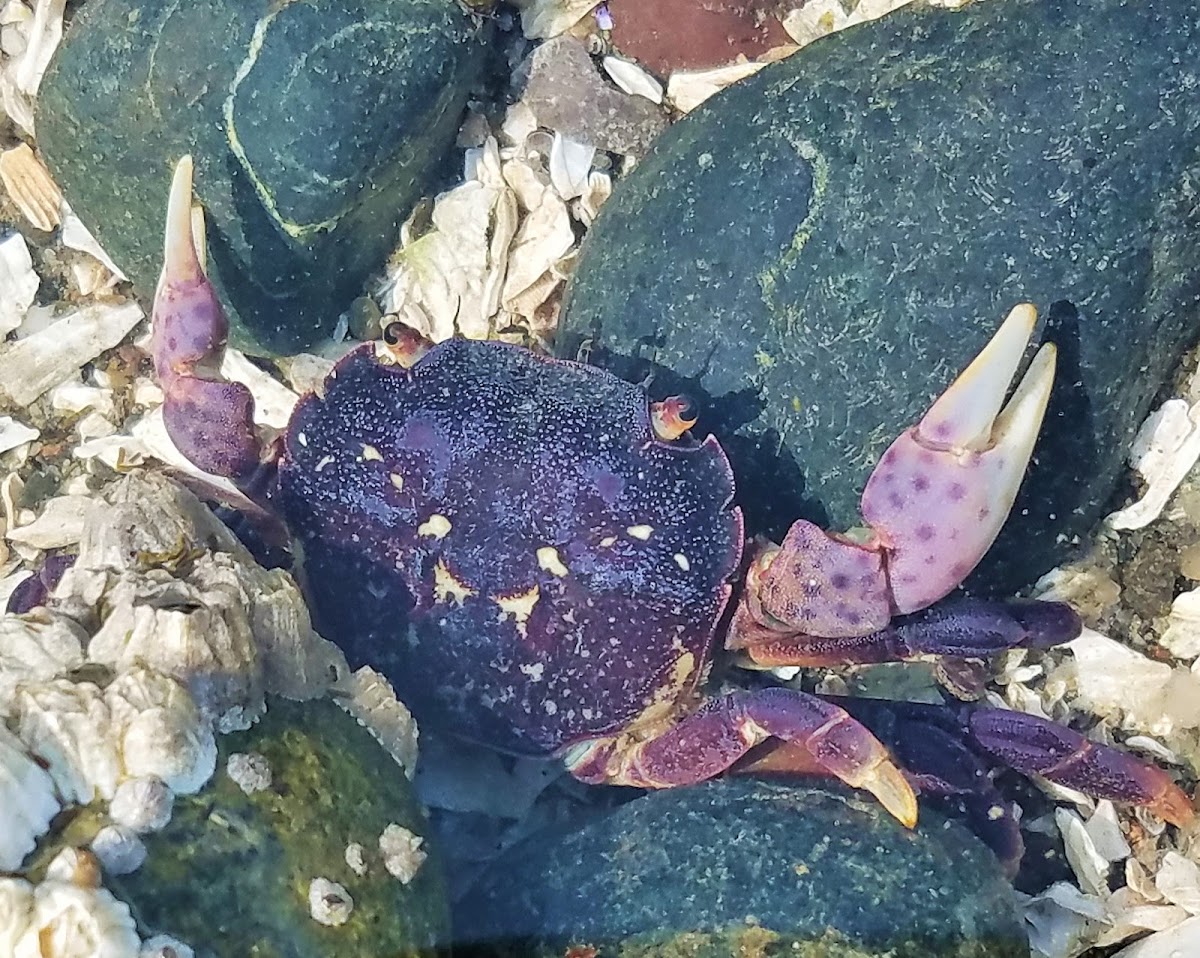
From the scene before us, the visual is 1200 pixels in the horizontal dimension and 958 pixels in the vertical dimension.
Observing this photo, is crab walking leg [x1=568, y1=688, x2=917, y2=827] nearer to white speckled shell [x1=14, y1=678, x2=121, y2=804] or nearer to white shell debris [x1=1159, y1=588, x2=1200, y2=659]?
white shell debris [x1=1159, y1=588, x2=1200, y2=659]

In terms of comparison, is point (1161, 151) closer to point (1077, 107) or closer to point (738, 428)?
point (1077, 107)

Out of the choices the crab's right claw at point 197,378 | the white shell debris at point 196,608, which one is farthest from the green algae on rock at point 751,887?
the crab's right claw at point 197,378

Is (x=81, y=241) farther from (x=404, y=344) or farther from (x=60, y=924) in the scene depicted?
(x=60, y=924)


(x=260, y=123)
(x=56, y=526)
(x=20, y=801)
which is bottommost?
(x=56, y=526)

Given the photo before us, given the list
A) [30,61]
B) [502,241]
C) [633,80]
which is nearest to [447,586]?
[502,241]

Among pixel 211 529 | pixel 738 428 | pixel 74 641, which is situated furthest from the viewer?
pixel 738 428

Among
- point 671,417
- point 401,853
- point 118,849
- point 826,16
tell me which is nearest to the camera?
point 118,849

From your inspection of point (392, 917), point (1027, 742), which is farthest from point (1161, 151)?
point (392, 917)
